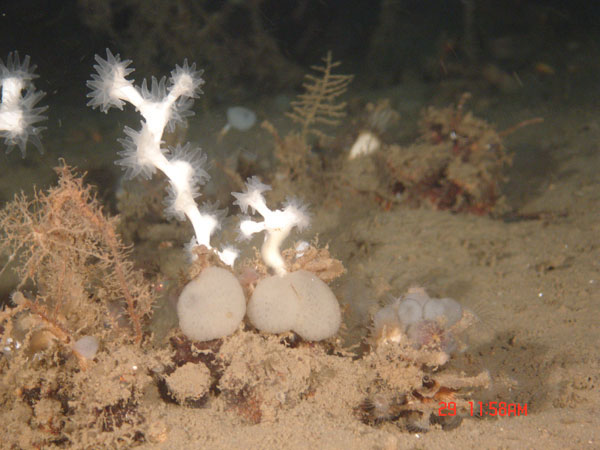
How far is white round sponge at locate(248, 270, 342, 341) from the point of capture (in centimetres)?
232

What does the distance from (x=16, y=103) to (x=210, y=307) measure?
1.71 metres

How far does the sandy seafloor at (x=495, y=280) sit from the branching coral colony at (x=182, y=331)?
156mm

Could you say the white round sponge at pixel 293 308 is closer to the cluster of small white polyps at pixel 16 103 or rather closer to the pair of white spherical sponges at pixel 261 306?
the pair of white spherical sponges at pixel 261 306

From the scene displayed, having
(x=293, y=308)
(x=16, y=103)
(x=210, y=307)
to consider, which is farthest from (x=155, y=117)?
(x=293, y=308)

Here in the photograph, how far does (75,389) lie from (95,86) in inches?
67.2

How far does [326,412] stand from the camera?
229 centimetres

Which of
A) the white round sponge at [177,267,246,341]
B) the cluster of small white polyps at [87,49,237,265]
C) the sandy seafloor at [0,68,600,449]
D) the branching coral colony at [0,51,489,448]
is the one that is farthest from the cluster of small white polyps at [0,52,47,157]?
the sandy seafloor at [0,68,600,449]

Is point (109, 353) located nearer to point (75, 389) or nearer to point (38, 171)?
point (75, 389)

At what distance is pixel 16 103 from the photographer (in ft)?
7.93

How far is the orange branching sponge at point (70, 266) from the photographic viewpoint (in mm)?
2104
